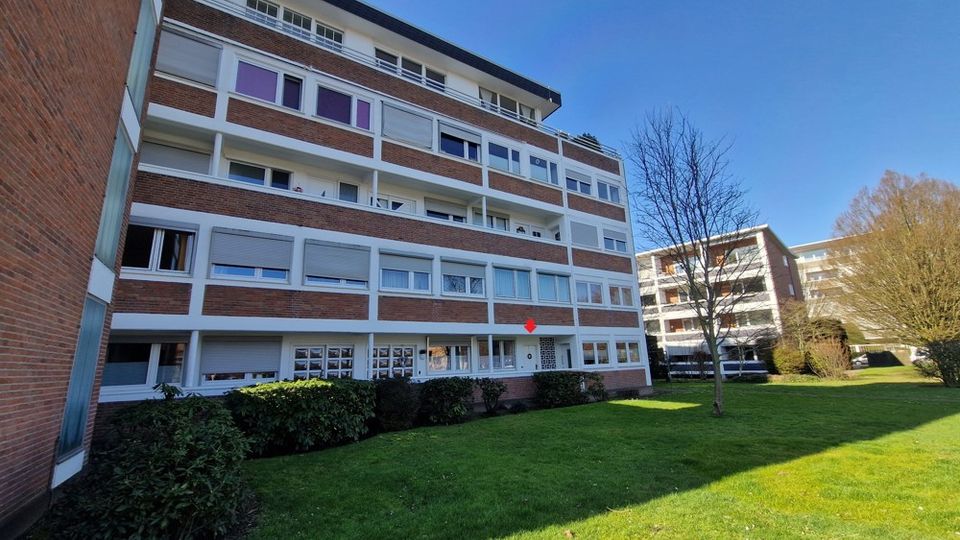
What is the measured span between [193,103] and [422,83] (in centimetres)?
825

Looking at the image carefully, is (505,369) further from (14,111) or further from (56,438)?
(14,111)

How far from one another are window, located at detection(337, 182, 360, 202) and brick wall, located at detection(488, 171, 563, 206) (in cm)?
569

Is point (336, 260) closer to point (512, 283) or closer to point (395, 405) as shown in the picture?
point (395, 405)

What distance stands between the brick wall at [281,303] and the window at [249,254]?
1.53ft

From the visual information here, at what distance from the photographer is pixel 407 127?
16.1 meters

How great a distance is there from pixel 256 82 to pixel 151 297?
7111mm

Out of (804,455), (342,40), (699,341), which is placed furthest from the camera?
(699,341)

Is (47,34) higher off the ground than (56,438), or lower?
higher

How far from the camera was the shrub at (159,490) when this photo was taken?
3.96 meters

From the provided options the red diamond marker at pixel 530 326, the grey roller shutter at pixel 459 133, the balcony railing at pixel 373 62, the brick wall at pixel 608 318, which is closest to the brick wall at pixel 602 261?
the brick wall at pixel 608 318

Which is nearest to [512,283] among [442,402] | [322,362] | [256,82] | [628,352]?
[442,402]

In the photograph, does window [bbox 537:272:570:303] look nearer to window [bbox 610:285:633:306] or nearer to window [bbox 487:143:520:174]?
window [bbox 610:285:633:306]

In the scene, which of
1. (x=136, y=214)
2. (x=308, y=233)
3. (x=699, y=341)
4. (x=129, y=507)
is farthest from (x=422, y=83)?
(x=699, y=341)

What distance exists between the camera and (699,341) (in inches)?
1529
